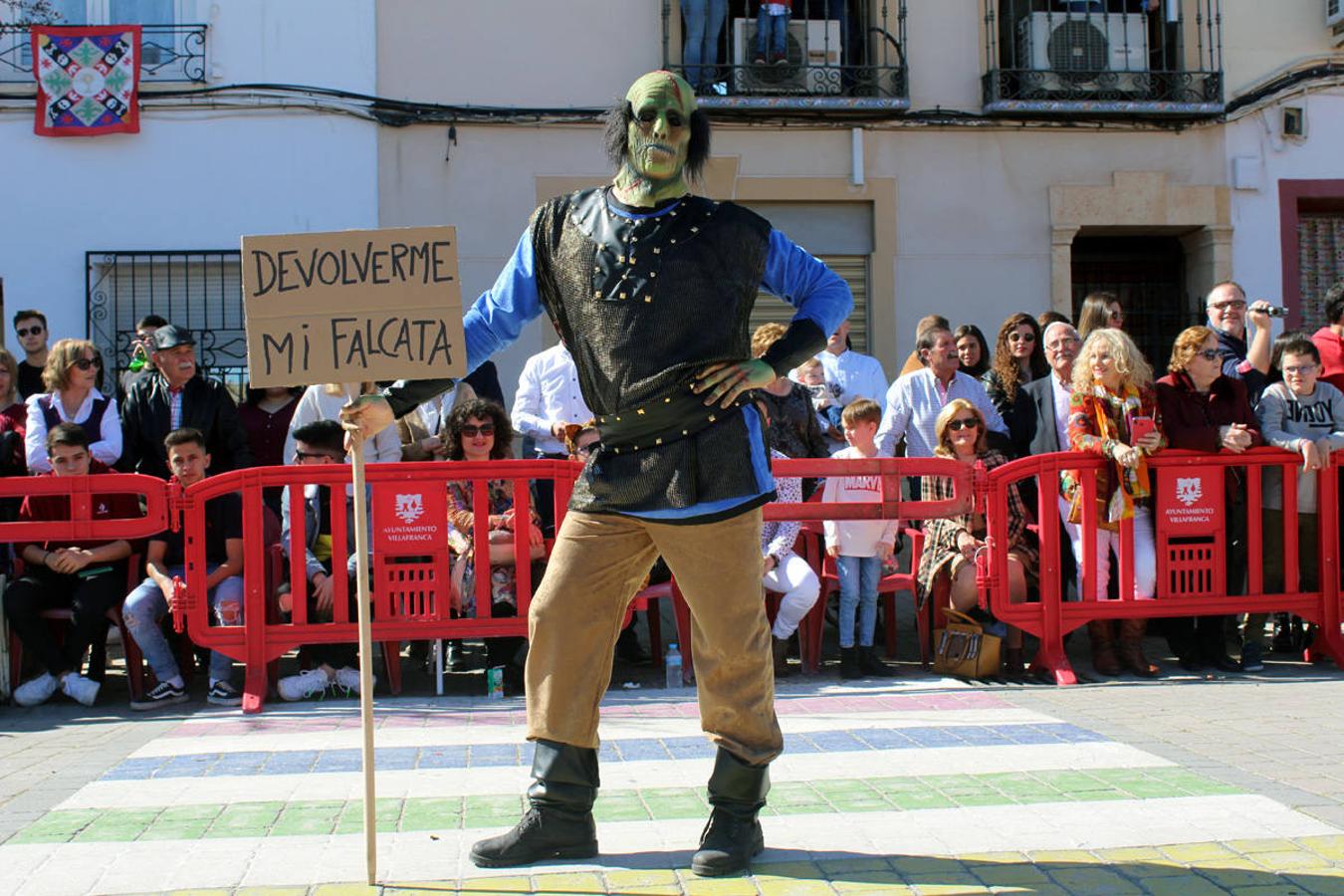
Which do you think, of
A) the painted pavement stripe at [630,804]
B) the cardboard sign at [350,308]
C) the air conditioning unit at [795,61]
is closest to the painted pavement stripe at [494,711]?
the painted pavement stripe at [630,804]

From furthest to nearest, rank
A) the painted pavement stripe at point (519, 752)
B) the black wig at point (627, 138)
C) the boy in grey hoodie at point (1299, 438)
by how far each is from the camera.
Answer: the boy in grey hoodie at point (1299, 438), the painted pavement stripe at point (519, 752), the black wig at point (627, 138)

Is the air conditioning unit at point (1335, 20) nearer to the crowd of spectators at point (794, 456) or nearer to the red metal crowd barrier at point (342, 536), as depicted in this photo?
the crowd of spectators at point (794, 456)

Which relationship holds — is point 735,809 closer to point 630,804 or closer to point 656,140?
point 630,804

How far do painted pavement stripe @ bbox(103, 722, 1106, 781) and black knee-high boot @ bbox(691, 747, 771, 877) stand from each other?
4.87 ft

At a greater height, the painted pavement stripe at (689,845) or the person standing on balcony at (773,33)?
the person standing on balcony at (773,33)

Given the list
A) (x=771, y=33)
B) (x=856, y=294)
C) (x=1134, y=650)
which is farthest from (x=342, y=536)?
(x=771, y=33)

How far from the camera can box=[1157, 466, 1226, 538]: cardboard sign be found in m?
7.90

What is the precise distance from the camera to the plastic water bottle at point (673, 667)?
7488mm

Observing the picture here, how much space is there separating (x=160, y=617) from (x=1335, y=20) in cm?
1132

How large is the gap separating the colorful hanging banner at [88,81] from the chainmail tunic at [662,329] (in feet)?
31.5

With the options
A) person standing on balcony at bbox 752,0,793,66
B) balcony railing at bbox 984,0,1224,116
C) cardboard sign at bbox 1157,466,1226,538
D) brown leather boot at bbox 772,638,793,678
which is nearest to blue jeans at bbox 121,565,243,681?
brown leather boot at bbox 772,638,793,678

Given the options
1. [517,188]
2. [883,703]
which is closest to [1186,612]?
[883,703]

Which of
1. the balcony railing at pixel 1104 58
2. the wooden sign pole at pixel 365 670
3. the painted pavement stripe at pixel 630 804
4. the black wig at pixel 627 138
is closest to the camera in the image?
the wooden sign pole at pixel 365 670

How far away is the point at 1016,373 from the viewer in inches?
357
